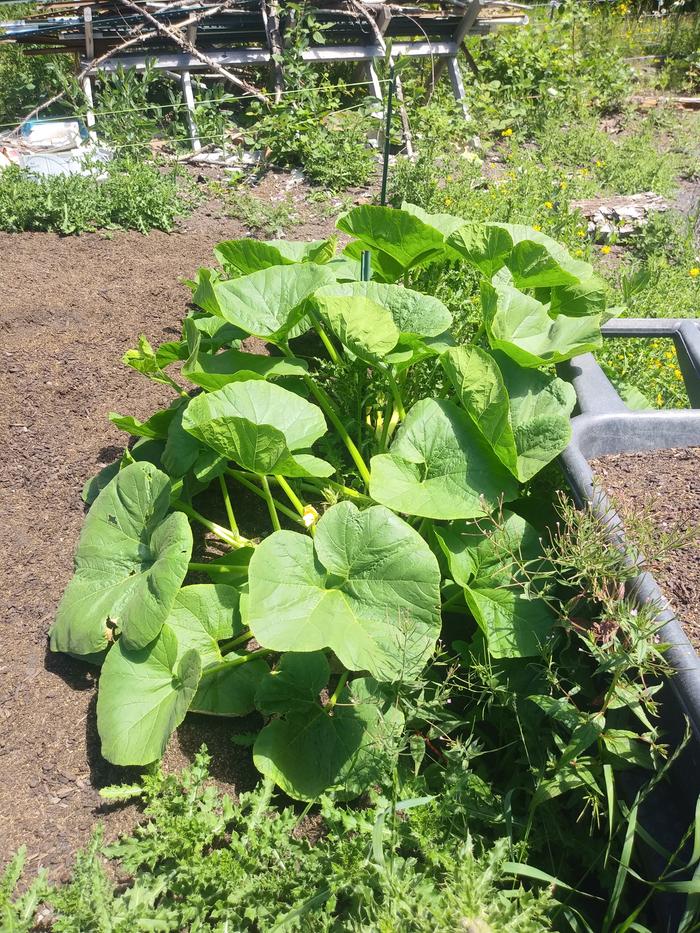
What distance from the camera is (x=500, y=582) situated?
6.98 ft

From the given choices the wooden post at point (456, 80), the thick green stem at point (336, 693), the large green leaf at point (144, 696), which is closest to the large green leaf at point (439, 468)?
the thick green stem at point (336, 693)

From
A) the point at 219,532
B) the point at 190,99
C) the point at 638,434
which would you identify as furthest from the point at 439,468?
the point at 190,99

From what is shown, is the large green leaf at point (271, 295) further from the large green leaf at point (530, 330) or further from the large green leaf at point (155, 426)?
the large green leaf at point (530, 330)

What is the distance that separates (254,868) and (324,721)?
1.36ft

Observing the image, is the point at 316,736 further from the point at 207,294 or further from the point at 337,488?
the point at 207,294

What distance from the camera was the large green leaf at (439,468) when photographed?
2.13m

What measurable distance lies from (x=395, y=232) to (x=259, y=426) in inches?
48.6

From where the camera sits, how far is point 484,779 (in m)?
2.04

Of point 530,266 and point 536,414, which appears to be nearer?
point 536,414

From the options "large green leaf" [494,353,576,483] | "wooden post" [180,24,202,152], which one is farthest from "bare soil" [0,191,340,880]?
"large green leaf" [494,353,576,483]

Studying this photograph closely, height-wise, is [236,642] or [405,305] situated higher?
[405,305]

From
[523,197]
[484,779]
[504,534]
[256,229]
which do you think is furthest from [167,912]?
[523,197]

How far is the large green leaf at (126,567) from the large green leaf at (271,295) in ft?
2.14

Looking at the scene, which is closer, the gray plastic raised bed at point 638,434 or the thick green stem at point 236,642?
the gray plastic raised bed at point 638,434
